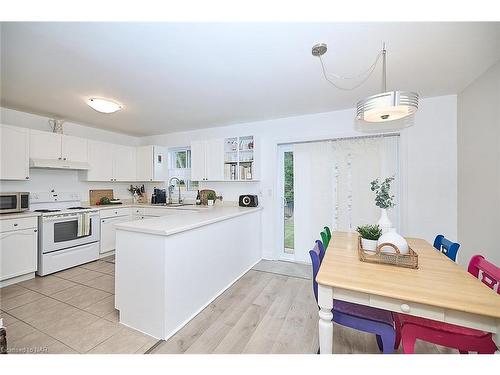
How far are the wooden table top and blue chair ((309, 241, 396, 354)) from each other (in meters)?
0.22

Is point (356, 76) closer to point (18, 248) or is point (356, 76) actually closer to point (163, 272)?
point (163, 272)

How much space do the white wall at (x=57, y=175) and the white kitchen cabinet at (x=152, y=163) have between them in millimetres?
581

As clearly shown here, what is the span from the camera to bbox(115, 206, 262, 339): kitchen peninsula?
5.68 feet

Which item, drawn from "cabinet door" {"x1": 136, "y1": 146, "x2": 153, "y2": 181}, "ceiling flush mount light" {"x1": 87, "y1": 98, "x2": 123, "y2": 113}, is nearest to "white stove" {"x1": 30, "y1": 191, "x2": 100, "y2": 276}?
"cabinet door" {"x1": 136, "y1": 146, "x2": 153, "y2": 181}

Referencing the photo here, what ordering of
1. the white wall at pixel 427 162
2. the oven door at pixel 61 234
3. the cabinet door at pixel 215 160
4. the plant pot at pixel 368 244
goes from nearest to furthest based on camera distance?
the plant pot at pixel 368 244 → the white wall at pixel 427 162 → the oven door at pixel 61 234 → the cabinet door at pixel 215 160

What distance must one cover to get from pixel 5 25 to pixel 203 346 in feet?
8.87

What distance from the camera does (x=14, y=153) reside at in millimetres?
2879

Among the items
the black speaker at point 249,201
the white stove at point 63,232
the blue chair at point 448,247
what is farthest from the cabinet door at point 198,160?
the blue chair at point 448,247

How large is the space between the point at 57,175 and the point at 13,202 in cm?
87

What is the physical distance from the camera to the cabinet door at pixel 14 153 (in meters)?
2.77

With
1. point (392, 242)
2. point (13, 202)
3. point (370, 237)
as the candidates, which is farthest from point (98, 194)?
point (392, 242)

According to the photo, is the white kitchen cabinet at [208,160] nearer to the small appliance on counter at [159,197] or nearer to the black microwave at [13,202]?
the small appliance on counter at [159,197]

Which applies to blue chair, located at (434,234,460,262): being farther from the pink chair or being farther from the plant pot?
the plant pot
